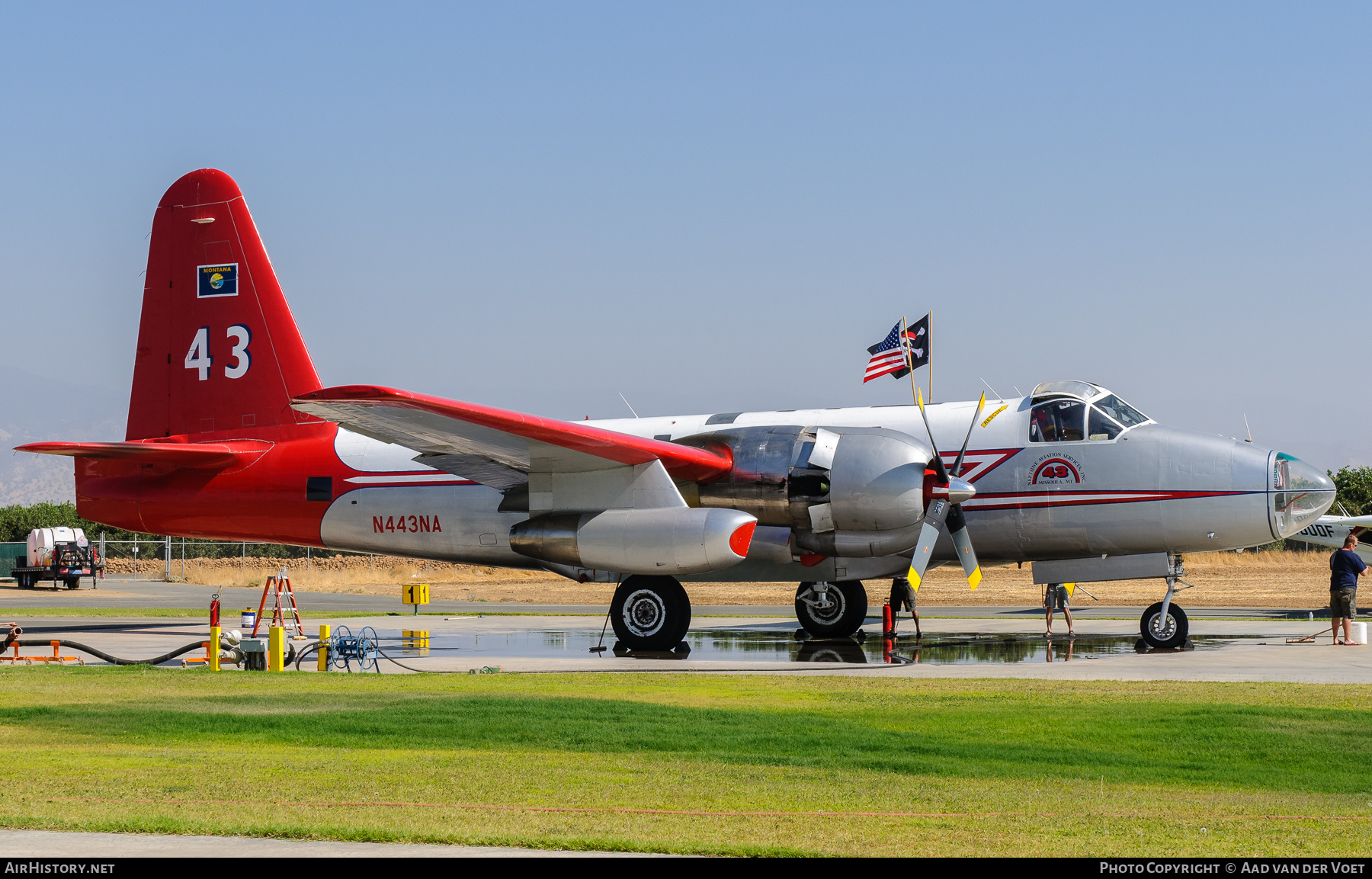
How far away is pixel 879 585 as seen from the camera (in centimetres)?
5159

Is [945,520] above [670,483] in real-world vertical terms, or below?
below

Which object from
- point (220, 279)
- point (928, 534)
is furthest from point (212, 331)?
point (928, 534)

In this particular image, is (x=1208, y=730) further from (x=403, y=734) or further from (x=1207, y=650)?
(x=1207, y=650)

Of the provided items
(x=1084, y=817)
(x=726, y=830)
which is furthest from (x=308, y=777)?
(x=1084, y=817)

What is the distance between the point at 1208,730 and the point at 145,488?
64.8 feet

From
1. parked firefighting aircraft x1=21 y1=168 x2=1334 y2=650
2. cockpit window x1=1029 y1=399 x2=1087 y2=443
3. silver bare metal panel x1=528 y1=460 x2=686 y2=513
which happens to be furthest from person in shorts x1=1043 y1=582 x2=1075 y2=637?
silver bare metal panel x1=528 y1=460 x2=686 y2=513

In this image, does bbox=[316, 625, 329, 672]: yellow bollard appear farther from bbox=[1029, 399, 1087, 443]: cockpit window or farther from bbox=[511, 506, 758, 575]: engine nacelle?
bbox=[1029, 399, 1087, 443]: cockpit window

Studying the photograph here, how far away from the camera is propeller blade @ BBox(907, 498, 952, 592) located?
762 inches

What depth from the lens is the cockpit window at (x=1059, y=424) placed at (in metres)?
21.0

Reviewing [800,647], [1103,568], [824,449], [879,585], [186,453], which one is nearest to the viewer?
[824,449]

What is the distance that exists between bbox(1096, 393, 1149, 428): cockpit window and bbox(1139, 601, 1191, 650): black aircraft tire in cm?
299

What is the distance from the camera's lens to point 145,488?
2417cm

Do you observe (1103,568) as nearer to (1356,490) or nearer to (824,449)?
(824,449)

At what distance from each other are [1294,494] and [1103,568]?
3.10m
